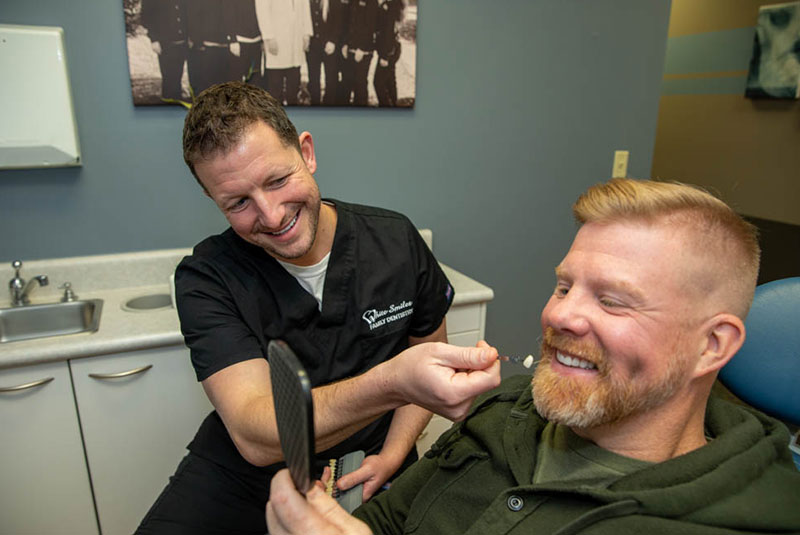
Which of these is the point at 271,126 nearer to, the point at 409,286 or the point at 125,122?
the point at 409,286

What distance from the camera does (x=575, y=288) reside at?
95 centimetres

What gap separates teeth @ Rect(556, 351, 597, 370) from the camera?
0.94 metres

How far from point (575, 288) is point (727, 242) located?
269 mm

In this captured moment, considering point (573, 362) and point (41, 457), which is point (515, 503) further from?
point (41, 457)

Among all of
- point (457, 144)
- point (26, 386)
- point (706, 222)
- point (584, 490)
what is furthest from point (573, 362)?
point (457, 144)

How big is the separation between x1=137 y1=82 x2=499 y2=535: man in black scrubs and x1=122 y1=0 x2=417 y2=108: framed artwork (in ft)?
2.63

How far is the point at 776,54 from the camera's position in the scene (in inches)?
136

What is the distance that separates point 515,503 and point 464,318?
3.72ft

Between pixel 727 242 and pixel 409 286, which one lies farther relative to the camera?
pixel 409 286

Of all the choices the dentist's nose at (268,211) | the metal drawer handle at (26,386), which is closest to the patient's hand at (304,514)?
the dentist's nose at (268,211)

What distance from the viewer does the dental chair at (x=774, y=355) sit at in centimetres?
117

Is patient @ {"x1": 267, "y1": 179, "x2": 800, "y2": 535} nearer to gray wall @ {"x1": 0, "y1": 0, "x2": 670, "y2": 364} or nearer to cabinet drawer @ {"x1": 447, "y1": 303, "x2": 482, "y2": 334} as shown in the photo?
cabinet drawer @ {"x1": 447, "y1": 303, "x2": 482, "y2": 334}

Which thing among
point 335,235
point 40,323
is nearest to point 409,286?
point 335,235

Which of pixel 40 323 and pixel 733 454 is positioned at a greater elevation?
pixel 733 454
